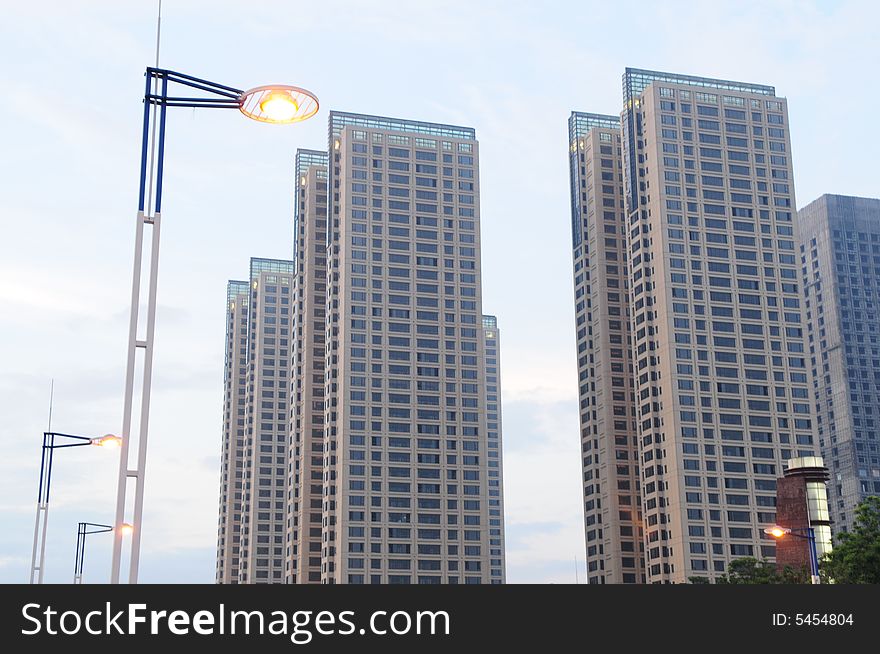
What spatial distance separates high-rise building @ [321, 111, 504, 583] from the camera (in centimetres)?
14150

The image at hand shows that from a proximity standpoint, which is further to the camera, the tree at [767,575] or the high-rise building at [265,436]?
the high-rise building at [265,436]

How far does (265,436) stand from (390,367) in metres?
49.3

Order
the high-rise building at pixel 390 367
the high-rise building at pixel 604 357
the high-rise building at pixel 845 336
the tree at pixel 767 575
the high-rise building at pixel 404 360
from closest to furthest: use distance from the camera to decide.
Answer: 1. the tree at pixel 767 575
2. the high-rise building at pixel 604 357
3. the high-rise building at pixel 404 360
4. the high-rise building at pixel 390 367
5. the high-rise building at pixel 845 336

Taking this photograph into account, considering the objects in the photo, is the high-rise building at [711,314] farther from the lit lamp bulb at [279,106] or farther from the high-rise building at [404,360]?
the lit lamp bulb at [279,106]

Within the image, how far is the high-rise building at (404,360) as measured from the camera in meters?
142

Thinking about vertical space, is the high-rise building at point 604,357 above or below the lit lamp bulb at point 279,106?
above

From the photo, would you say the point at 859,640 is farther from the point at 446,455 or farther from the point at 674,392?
the point at 446,455

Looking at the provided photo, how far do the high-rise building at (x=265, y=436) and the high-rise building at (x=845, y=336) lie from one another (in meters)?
89.9

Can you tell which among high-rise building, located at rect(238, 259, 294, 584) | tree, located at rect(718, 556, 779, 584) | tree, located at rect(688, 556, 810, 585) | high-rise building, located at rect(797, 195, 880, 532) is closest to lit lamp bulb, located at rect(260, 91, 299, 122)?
tree, located at rect(688, 556, 810, 585)

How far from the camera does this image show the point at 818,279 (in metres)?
193

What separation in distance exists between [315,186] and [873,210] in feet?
324

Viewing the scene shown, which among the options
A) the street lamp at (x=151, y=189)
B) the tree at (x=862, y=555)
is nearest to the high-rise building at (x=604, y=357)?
the tree at (x=862, y=555)

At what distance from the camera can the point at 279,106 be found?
642 inches

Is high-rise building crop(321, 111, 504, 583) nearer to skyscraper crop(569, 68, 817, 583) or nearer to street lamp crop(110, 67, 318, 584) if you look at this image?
skyscraper crop(569, 68, 817, 583)
